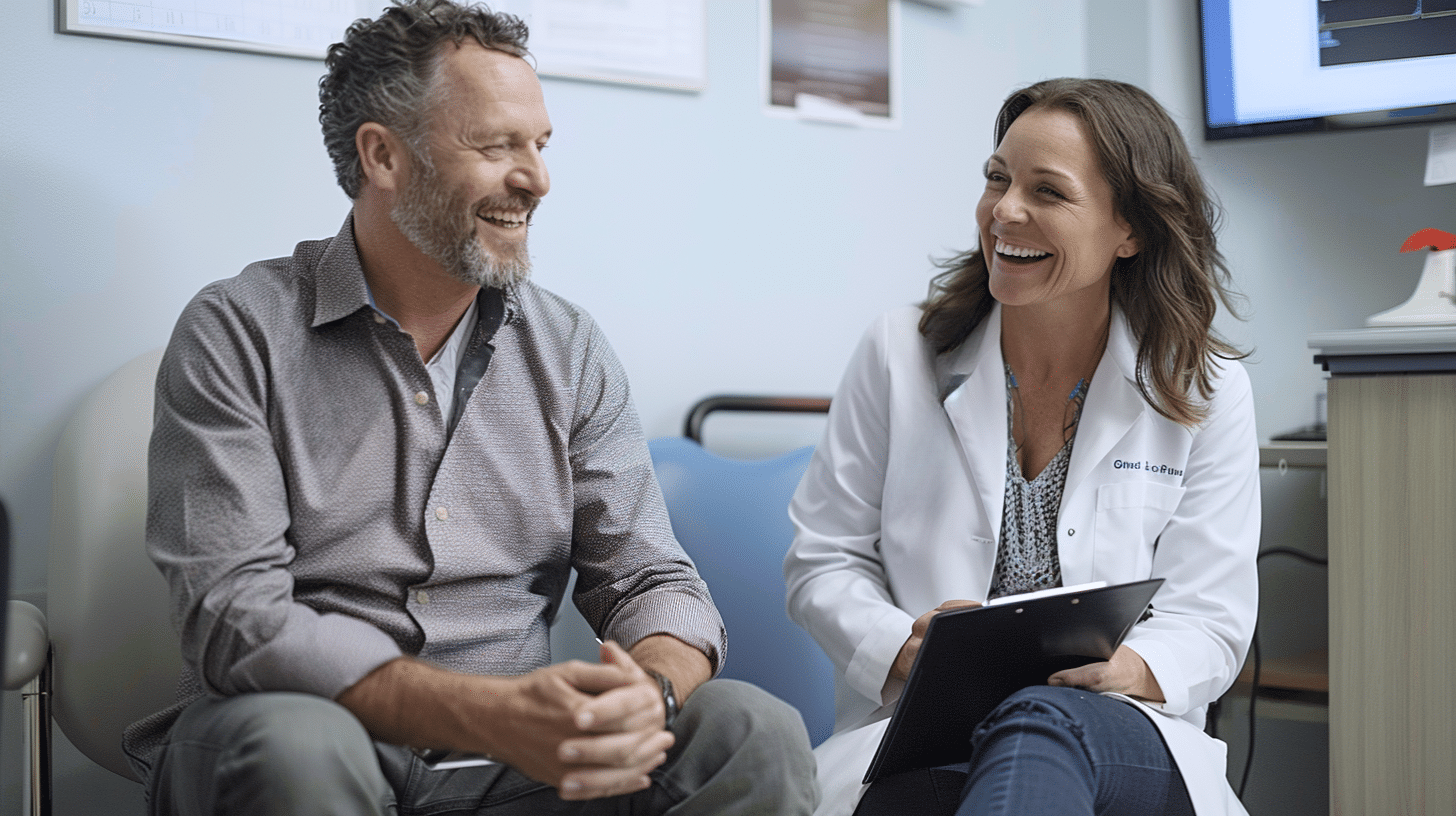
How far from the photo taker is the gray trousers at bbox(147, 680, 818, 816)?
0.93 meters

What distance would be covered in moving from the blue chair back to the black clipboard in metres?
0.49

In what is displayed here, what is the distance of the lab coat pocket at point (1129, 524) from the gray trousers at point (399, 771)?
1.57 feet

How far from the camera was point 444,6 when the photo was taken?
125cm

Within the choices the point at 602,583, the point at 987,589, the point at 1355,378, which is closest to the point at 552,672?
the point at 602,583

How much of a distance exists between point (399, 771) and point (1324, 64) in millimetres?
1837

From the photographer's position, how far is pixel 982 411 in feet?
4.77

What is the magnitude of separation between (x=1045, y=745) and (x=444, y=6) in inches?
37.8

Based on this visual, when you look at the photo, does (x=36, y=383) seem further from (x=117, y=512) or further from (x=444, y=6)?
(x=444, y=6)

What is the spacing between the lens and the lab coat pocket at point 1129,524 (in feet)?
4.54

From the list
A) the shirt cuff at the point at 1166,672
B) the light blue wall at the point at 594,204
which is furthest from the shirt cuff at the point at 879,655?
the light blue wall at the point at 594,204

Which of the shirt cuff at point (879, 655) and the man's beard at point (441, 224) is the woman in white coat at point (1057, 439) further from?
the man's beard at point (441, 224)

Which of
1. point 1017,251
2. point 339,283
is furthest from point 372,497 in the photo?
point 1017,251

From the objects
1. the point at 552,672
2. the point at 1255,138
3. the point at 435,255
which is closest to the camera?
the point at 552,672

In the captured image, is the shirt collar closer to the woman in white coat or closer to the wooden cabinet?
the woman in white coat
